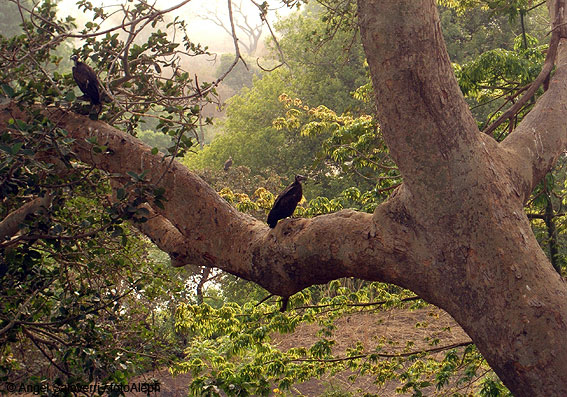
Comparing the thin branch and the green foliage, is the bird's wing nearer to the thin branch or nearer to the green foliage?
the thin branch

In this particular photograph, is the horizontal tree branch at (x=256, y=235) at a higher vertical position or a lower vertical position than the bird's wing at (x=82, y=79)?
lower

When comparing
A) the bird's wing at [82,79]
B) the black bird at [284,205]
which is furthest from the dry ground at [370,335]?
the bird's wing at [82,79]

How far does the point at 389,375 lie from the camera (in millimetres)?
4664

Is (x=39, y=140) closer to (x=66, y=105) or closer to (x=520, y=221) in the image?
(x=66, y=105)

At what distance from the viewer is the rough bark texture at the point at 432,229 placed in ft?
7.54

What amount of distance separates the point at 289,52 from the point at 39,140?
53.8 feet

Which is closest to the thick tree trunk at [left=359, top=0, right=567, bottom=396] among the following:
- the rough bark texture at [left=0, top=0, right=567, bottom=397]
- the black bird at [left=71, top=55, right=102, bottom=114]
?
Result: the rough bark texture at [left=0, top=0, right=567, bottom=397]

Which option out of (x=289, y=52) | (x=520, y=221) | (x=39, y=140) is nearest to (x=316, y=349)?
(x=520, y=221)

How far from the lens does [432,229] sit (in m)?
2.50

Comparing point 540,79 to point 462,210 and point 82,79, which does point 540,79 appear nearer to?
point 462,210

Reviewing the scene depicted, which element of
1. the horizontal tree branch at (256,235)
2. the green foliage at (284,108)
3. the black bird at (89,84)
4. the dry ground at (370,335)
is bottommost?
the dry ground at (370,335)

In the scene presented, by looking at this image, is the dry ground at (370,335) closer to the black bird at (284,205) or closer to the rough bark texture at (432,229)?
the black bird at (284,205)

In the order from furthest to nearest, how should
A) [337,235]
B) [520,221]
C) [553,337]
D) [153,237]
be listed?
[153,237] → [337,235] → [520,221] → [553,337]

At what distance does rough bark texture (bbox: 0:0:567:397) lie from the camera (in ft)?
7.54
